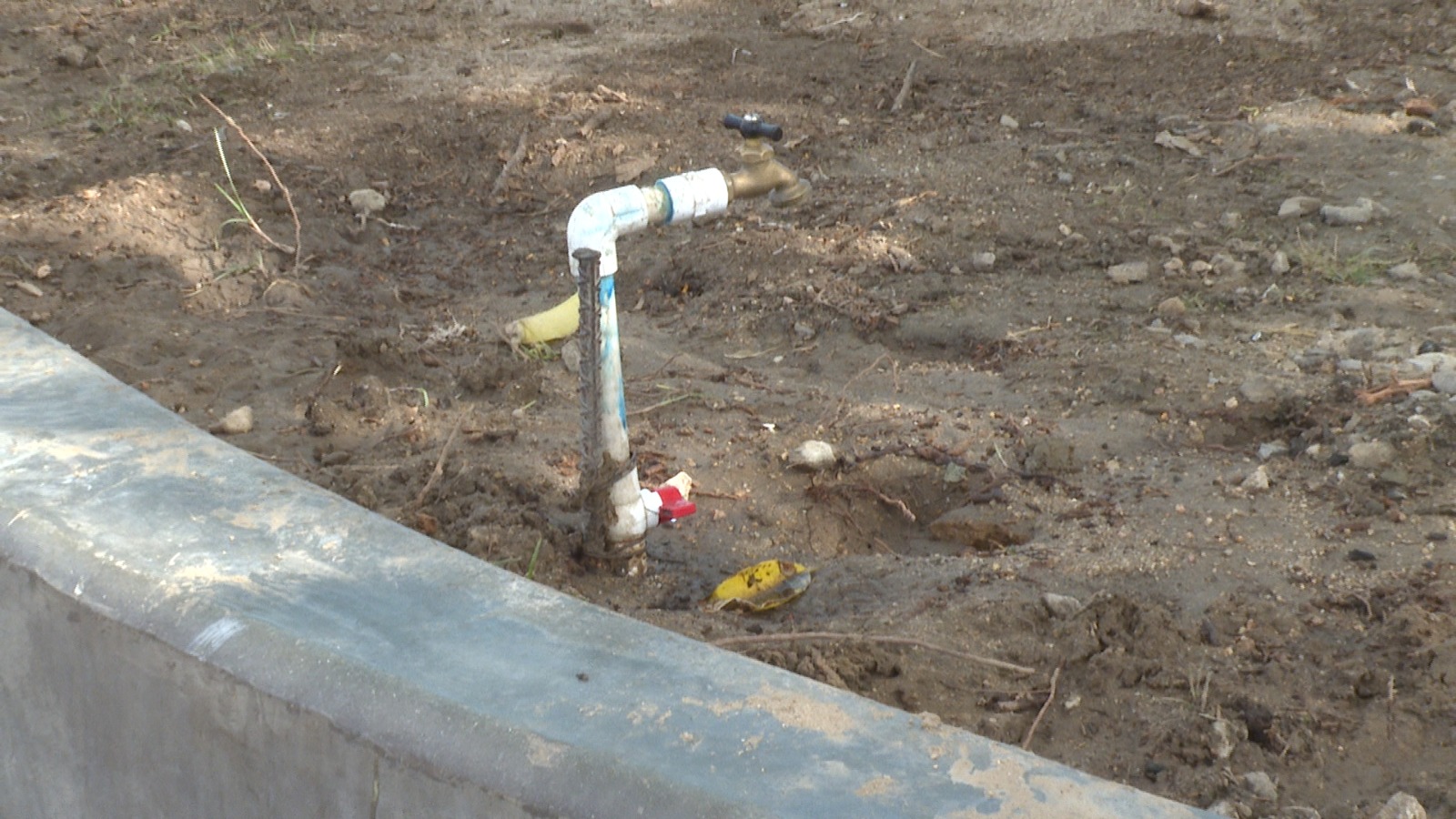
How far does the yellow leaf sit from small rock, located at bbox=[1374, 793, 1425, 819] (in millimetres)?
1146

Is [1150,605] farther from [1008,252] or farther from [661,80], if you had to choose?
[661,80]

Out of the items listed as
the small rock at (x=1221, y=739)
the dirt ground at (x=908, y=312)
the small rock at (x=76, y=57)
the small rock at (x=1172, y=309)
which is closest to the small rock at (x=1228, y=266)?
the dirt ground at (x=908, y=312)

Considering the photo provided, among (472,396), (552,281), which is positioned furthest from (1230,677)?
(552,281)

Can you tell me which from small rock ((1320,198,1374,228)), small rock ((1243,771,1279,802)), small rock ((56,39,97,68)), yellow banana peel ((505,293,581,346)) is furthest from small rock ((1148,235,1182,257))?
small rock ((56,39,97,68))

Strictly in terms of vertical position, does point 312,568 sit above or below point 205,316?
above

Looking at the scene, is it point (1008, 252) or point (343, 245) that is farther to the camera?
point (343, 245)

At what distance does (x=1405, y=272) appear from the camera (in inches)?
154

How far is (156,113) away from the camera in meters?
5.75

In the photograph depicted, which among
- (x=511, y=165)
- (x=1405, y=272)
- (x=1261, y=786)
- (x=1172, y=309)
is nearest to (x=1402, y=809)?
(x=1261, y=786)

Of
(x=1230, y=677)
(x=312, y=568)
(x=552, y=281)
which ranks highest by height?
(x=312, y=568)

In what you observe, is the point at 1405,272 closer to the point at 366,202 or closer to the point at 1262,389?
the point at 1262,389

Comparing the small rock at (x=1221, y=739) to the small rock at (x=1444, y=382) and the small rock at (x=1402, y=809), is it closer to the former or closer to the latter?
the small rock at (x=1402, y=809)

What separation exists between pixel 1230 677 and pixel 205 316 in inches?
123

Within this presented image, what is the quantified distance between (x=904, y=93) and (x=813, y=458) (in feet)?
9.75
